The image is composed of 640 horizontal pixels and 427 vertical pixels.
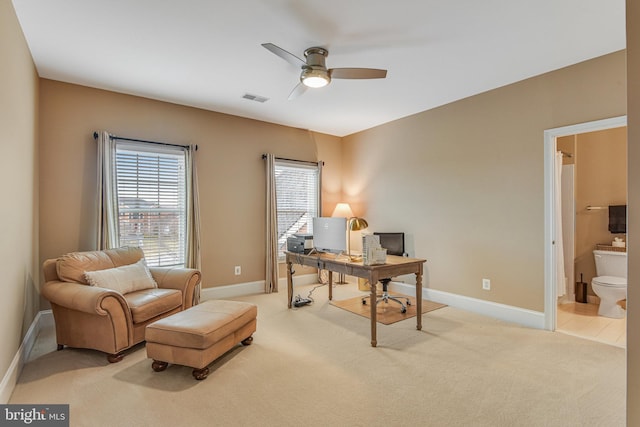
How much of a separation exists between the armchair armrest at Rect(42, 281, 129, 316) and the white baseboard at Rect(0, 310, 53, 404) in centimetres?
43

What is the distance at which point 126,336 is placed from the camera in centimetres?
274

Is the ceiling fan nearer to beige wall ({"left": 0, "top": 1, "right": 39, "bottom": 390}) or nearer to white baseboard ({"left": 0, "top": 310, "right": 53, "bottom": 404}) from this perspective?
beige wall ({"left": 0, "top": 1, "right": 39, "bottom": 390})

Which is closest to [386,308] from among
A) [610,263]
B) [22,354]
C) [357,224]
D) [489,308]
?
[489,308]

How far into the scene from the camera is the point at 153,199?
419 centimetres

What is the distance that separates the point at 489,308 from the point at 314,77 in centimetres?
334

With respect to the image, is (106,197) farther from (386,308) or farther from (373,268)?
(386,308)

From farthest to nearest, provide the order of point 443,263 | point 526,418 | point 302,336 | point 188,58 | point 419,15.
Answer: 1. point 443,263
2. point 302,336
3. point 188,58
4. point 419,15
5. point 526,418

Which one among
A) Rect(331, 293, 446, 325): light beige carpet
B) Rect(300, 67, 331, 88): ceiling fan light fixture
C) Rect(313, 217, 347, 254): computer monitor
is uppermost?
Rect(300, 67, 331, 88): ceiling fan light fixture

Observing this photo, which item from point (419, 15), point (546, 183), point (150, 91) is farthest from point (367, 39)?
point (150, 91)

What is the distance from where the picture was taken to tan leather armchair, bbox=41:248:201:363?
264 centimetres

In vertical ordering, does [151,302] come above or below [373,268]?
below

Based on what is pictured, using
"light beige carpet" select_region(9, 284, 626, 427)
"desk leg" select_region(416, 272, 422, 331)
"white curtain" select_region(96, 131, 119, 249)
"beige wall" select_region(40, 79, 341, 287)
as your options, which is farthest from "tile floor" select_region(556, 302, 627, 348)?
"white curtain" select_region(96, 131, 119, 249)

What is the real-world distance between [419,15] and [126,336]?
355cm

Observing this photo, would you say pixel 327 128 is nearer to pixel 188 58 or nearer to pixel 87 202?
pixel 188 58
